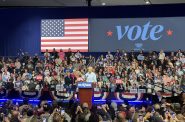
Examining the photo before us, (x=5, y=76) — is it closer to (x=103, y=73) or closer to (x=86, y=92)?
(x=103, y=73)

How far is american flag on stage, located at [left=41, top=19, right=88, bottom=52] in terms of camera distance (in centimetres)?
3288

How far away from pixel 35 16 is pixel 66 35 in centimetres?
291

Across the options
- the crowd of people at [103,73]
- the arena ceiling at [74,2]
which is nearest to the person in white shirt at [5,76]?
the crowd of people at [103,73]

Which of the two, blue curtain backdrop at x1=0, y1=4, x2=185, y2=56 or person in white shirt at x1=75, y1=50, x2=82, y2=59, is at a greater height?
blue curtain backdrop at x1=0, y1=4, x2=185, y2=56

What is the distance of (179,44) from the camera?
31875mm

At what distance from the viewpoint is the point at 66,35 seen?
33125mm

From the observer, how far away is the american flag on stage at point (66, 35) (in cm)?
3288

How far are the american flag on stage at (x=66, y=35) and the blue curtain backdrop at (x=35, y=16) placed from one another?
535mm

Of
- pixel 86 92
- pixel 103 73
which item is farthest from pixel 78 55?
pixel 86 92

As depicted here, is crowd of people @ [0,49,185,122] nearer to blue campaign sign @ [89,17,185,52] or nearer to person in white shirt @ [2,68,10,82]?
person in white shirt @ [2,68,10,82]

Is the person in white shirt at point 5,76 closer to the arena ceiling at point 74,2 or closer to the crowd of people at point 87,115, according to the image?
the arena ceiling at point 74,2

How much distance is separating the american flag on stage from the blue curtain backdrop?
535 millimetres

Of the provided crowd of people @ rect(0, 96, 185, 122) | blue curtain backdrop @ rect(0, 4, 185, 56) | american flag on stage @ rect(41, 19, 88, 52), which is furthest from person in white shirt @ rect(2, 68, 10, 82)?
crowd of people @ rect(0, 96, 185, 122)

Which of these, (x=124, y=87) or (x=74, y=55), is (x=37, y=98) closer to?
(x=124, y=87)
